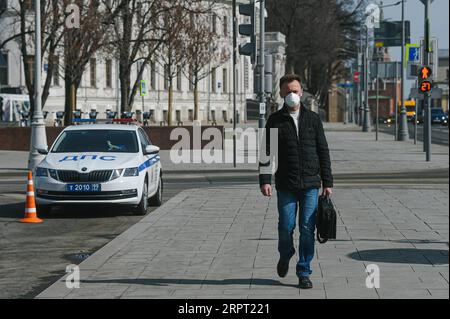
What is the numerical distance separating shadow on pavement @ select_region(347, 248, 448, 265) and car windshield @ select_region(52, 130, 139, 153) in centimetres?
690

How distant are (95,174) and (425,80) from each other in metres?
17.7

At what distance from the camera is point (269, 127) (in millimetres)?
9289

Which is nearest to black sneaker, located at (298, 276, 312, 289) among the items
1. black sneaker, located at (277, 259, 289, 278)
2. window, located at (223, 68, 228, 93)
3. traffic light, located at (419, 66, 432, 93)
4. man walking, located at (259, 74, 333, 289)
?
man walking, located at (259, 74, 333, 289)

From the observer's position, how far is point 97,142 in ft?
57.0

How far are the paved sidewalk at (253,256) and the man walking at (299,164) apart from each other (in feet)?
1.68

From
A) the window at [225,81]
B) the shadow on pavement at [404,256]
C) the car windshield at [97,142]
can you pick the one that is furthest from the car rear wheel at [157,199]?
the window at [225,81]

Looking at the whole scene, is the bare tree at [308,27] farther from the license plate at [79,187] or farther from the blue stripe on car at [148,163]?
the license plate at [79,187]

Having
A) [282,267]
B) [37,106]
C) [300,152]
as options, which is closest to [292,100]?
[300,152]

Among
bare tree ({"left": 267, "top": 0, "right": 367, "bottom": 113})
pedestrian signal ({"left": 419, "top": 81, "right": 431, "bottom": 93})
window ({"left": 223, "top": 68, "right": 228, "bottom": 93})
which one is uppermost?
bare tree ({"left": 267, "top": 0, "right": 367, "bottom": 113})

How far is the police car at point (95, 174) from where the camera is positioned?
15977mm

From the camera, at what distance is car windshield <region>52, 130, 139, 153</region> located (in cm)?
1714

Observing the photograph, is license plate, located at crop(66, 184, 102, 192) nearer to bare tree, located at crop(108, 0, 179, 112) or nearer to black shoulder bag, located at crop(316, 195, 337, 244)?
black shoulder bag, located at crop(316, 195, 337, 244)
